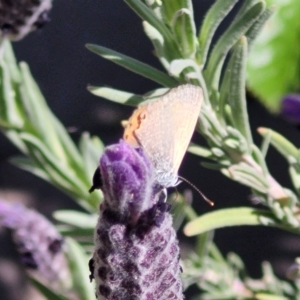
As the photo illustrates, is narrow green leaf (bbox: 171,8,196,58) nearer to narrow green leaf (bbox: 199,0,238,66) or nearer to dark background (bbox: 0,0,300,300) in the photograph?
narrow green leaf (bbox: 199,0,238,66)

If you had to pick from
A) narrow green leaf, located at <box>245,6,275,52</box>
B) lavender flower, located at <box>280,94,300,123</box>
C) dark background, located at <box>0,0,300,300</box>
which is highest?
narrow green leaf, located at <box>245,6,275,52</box>

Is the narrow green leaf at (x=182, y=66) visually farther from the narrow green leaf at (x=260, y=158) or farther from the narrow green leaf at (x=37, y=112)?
the narrow green leaf at (x=37, y=112)

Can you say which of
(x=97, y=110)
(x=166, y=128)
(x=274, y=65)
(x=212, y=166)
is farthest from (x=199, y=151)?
(x=97, y=110)

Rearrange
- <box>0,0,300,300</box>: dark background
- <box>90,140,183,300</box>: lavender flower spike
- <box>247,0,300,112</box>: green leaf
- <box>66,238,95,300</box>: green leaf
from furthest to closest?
<box>0,0,300,300</box>: dark background → <box>247,0,300,112</box>: green leaf → <box>66,238,95,300</box>: green leaf → <box>90,140,183,300</box>: lavender flower spike

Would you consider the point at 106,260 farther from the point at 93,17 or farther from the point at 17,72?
the point at 93,17

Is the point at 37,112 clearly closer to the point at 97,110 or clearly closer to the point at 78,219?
the point at 78,219

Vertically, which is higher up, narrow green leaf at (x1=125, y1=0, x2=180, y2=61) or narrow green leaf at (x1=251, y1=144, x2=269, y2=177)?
narrow green leaf at (x1=125, y1=0, x2=180, y2=61)

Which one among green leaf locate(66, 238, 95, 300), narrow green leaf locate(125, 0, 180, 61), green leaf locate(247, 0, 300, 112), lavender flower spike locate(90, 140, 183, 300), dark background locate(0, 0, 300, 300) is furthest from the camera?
dark background locate(0, 0, 300, 300)

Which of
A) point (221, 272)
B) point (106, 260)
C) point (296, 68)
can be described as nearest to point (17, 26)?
point (106, 260)

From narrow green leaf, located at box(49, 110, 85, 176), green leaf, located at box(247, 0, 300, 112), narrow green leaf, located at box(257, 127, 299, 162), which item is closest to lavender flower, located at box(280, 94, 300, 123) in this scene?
narrow green leaf, located at box(257, 127, 299, 162)
